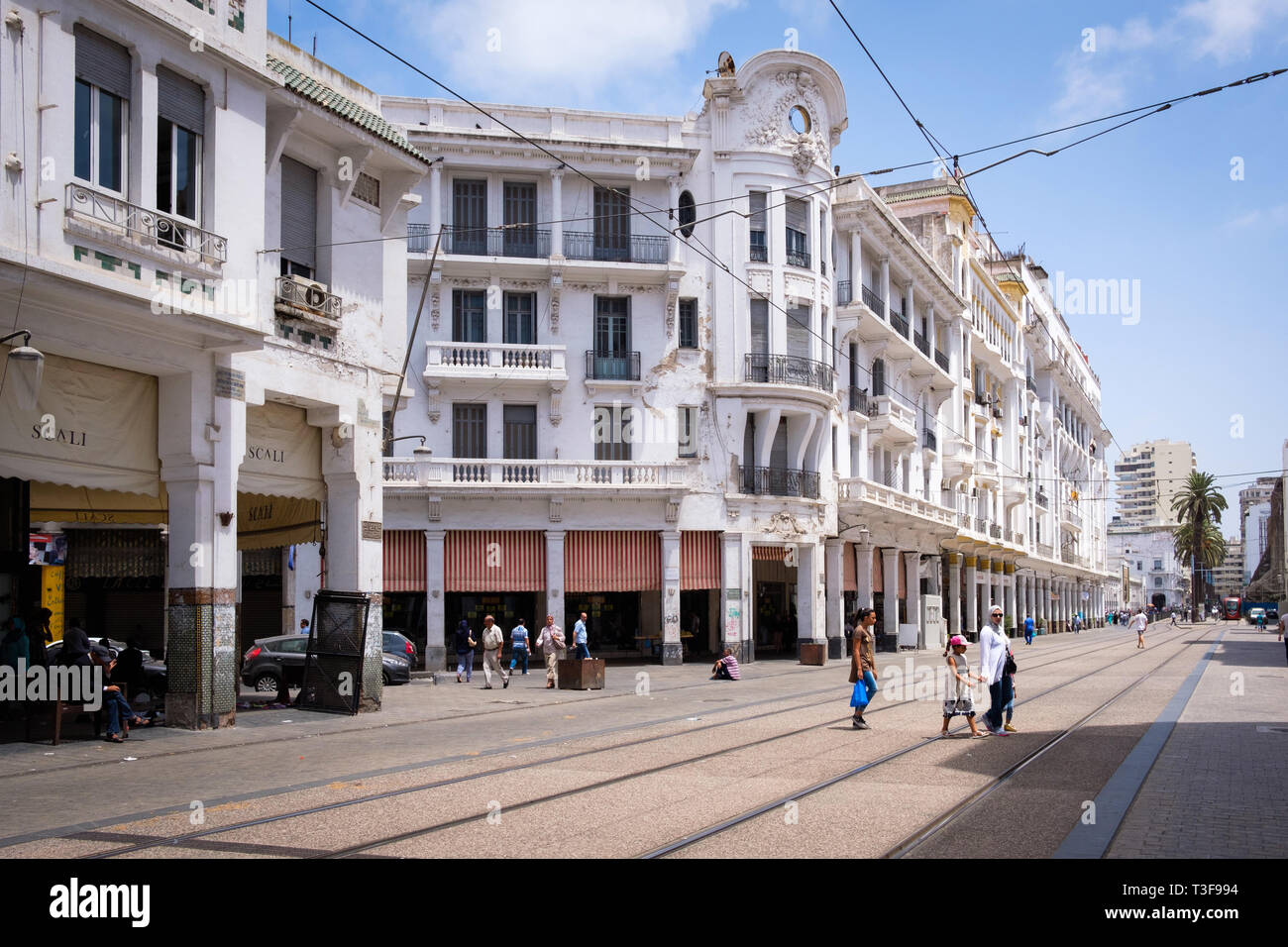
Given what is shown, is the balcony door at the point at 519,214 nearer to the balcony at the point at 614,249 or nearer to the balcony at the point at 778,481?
the balcony at the point at 614,249

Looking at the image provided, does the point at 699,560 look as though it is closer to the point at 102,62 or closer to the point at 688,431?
the point at 688,431

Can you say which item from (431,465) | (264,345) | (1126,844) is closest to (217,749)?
(264,345)

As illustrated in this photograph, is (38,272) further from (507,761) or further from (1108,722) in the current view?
(1108,722)

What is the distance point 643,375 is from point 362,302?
17166 millimetres

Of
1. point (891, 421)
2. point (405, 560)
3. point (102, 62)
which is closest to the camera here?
point (102, 62)

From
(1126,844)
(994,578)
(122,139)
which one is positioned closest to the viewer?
(1126,844)

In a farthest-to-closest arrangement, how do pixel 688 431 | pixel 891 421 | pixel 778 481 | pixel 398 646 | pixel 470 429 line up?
pixel 891 421
pixel 778 481
pixel 688 431
pixel 470 429
pixel 398 646

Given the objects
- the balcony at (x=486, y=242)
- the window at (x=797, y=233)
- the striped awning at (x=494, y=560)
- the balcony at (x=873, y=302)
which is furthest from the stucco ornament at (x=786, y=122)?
the striped awning at (x=494, y=560)

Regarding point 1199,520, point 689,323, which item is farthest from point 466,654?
point 1199,520

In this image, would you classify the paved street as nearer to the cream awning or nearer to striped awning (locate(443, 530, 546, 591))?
the cream awning

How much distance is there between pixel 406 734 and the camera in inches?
691

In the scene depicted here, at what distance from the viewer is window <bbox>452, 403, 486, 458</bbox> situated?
35.8 meters

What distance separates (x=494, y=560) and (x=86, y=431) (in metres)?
19.5

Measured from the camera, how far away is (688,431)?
3731 cm
